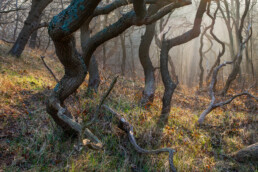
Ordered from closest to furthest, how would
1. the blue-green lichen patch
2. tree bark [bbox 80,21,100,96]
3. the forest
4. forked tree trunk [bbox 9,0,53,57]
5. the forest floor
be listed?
the blue-green lichen patch
the forest
the forest floor
tree bark [bbox 80,21,100,96]
forked tree trunk [bbox 9,0,53,57]

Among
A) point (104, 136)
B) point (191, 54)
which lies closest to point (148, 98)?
point (104, 136)

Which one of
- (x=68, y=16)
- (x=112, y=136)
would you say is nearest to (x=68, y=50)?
(x=68, y=16)

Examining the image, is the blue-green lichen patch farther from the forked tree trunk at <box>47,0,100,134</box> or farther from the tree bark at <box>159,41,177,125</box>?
the tree bark at <box>159,41,177,125</box>

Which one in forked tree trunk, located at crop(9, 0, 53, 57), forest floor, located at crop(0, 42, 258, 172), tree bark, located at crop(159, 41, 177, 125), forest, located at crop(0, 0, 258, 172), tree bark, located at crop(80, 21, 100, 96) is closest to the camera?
forest, located at crop(0, 0, 258, 172)

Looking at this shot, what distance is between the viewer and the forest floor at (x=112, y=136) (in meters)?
3.46

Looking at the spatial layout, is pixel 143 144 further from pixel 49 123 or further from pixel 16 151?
pixel 16 151

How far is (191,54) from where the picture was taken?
73.8ft

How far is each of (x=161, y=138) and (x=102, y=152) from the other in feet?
4.46

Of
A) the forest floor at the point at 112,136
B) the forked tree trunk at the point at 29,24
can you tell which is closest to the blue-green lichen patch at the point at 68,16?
the forest floor at the point at 112,136

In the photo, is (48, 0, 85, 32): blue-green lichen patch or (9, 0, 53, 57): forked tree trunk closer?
(48, 0, 85, 32): blue-green lichen patch

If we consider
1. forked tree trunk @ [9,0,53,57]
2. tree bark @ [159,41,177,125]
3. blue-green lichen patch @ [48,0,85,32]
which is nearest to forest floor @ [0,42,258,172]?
tree bark @ [159,41,177,125]

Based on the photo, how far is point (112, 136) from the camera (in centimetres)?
416

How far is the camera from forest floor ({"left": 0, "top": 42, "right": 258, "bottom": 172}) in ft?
11.4

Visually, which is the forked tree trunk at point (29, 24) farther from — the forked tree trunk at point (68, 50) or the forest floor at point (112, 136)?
the forked tree trunk at point (68, 50)
